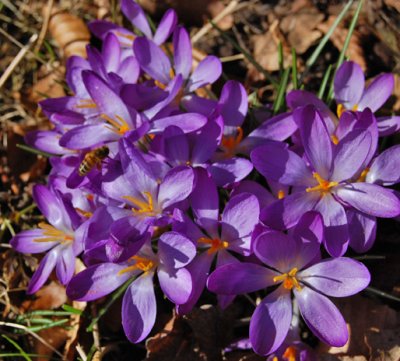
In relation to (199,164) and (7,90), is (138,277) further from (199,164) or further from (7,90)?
(7,90)

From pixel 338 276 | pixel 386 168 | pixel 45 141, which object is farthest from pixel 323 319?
pixel 45 141

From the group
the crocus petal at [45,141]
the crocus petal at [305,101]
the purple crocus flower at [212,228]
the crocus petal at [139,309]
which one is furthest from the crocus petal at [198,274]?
the crocus petal at [45,141]

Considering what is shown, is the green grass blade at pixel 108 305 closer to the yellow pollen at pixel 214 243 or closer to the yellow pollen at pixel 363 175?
the yellow pollen at pixel 214 243

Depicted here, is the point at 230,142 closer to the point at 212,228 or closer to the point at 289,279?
the point at 212,228

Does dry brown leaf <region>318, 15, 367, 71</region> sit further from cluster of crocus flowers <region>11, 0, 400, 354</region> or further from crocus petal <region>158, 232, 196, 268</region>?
crocus petal <region>158, 232, 196, 268</region>

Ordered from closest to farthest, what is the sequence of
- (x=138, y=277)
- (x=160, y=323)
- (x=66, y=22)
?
1. (x=138, y=277)
2. (x=160, y=323)
3. (x=66, y=22)

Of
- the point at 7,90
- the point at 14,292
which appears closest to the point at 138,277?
the point at 14,292

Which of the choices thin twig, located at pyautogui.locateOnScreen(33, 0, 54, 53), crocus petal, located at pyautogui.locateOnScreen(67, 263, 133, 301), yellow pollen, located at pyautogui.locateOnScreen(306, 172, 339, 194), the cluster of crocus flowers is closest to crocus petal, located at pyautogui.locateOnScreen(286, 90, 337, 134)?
the cluster of crocus flowers
